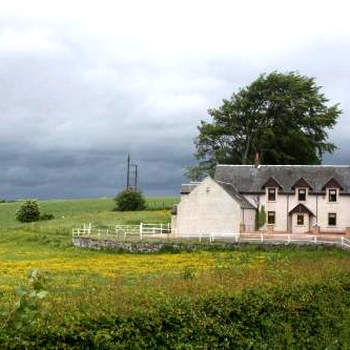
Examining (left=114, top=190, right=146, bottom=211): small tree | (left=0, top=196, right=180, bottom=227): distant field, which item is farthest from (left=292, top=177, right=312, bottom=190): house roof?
(left=114, top=190, right=146, bottom=211): small tree

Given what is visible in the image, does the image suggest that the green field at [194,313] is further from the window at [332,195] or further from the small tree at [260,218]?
the small tree at [260,218]

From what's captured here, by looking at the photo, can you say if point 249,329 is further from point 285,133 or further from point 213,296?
point 285,133

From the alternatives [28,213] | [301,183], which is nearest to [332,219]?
[301,183]

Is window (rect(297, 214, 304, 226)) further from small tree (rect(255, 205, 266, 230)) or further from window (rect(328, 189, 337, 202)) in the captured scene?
small tree (rect(255, 205, 266, 230))

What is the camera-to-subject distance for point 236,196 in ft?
210

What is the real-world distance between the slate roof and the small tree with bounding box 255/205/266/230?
140 centimetres

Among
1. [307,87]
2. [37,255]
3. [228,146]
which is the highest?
[307,87]

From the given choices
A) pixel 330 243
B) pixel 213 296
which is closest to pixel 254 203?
pixel 330 243

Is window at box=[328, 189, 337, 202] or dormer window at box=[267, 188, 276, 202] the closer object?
window at box=[328, 189, 337, 202]

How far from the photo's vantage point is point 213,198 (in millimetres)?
62906

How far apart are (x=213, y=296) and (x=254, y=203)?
51.7m

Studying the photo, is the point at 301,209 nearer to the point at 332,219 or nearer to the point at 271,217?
the point at 332,219

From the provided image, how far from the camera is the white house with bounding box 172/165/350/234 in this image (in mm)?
62688

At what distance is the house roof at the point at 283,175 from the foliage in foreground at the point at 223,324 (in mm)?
45315
